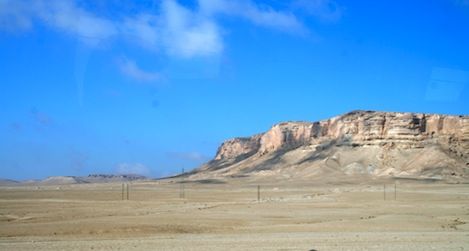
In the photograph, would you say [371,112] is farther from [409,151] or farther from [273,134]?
→ [273,134]

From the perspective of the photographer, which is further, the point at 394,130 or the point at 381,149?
the point at 394,130

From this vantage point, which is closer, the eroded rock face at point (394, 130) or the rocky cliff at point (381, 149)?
the rocky cliff at point (381, 149)

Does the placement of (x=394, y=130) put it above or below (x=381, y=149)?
above

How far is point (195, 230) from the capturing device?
24484mm

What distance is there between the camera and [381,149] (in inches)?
5438

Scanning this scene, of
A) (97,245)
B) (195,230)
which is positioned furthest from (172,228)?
(97,245)

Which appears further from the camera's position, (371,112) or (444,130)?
(371,112)

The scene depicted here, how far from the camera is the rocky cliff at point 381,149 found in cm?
12281

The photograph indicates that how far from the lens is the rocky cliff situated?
12281 cm

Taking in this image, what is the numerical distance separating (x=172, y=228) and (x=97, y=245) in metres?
7.47

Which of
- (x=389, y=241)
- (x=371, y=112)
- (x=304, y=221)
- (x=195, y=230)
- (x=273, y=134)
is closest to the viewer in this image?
(x=389, y=241)

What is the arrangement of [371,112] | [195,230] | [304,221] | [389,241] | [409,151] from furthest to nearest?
1. [371,112]
2. [409,151]
3. [304,221]
4. [195,230]
5. [389,241]

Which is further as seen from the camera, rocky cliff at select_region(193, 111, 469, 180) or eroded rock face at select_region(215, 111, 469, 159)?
eroded rock face at select_region(215, 111, 469, 159)

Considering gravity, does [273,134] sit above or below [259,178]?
above
